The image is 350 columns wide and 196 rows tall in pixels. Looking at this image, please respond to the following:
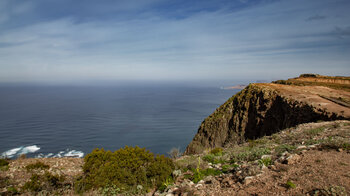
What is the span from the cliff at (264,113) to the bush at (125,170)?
32.2 feet

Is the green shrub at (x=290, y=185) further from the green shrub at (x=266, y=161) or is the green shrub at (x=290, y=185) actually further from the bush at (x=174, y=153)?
the bush at (x=174, y=153)

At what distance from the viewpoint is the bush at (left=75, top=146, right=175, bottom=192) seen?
587cm

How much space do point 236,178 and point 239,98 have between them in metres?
20.5

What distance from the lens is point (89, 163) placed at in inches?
262

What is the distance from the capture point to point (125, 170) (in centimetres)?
628

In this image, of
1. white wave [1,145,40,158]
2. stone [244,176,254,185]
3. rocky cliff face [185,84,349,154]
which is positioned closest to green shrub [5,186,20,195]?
stone [244,176,254,185]

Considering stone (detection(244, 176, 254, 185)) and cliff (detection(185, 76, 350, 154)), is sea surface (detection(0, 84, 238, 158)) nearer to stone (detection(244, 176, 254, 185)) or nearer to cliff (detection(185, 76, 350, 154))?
cliff (detection(185, 76, 350, 154))

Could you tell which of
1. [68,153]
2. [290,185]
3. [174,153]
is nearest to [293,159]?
[290,185]

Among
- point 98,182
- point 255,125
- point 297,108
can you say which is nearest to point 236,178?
point 98,182

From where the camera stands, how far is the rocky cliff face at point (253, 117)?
53.7 feet

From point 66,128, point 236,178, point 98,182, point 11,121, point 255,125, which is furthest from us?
point 11,121

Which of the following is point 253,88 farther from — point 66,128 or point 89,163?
point 66,128

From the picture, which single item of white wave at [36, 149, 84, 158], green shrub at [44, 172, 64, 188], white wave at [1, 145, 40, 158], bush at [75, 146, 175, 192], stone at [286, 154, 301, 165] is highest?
stone at [286, 154, 301, 165]

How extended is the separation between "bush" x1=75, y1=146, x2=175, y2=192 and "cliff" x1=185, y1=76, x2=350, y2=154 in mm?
9817
